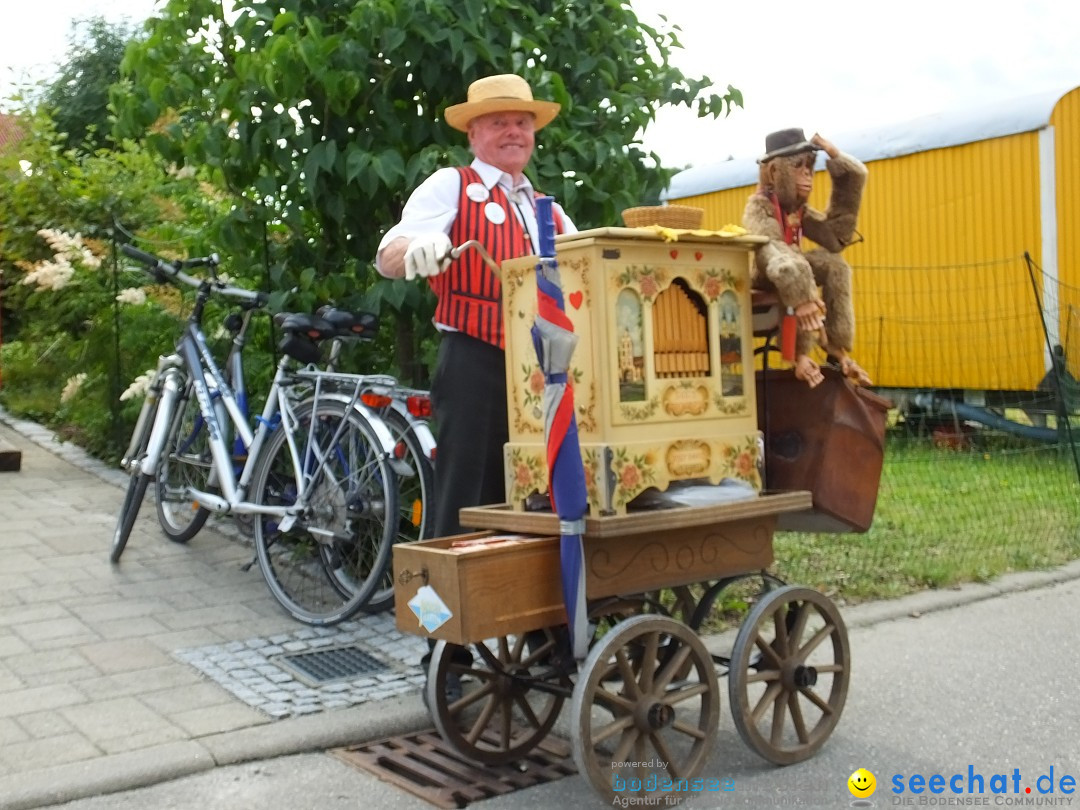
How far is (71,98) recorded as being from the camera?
23.6 m

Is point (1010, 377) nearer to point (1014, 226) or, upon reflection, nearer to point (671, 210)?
point (1014, 226)

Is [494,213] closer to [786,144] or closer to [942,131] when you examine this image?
[786,144]

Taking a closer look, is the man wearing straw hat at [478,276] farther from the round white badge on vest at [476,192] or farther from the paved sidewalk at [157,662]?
the paved sidewalk at [157,662]

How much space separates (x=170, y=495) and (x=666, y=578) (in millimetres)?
3487

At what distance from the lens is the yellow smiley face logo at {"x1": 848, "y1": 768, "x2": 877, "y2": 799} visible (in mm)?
3572

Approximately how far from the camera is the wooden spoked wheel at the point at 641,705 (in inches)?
127

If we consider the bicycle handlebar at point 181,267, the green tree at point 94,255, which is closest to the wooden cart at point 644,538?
the bicycle handlebar at point 181,267

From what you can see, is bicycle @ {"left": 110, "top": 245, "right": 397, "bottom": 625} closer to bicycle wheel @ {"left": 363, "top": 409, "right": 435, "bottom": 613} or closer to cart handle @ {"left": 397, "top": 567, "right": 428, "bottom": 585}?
bicycle wheel @ {"left": 363, "top": 409, "right": 435, "bottom": 613}

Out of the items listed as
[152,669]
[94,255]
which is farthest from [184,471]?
[94,255]

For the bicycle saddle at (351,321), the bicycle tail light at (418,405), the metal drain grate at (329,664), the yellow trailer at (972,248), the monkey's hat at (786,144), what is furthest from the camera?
the yellow trailer at (972,248)

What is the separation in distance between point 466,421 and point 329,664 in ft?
3.83

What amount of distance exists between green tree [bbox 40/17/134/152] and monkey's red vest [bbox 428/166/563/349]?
19.9 metres

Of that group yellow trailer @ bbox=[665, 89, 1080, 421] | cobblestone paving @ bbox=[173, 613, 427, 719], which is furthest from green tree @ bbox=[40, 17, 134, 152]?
cobblestone paving @ bbox=[173, 613, 427, 719]

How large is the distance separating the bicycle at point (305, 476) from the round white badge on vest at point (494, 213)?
3.88 feet
